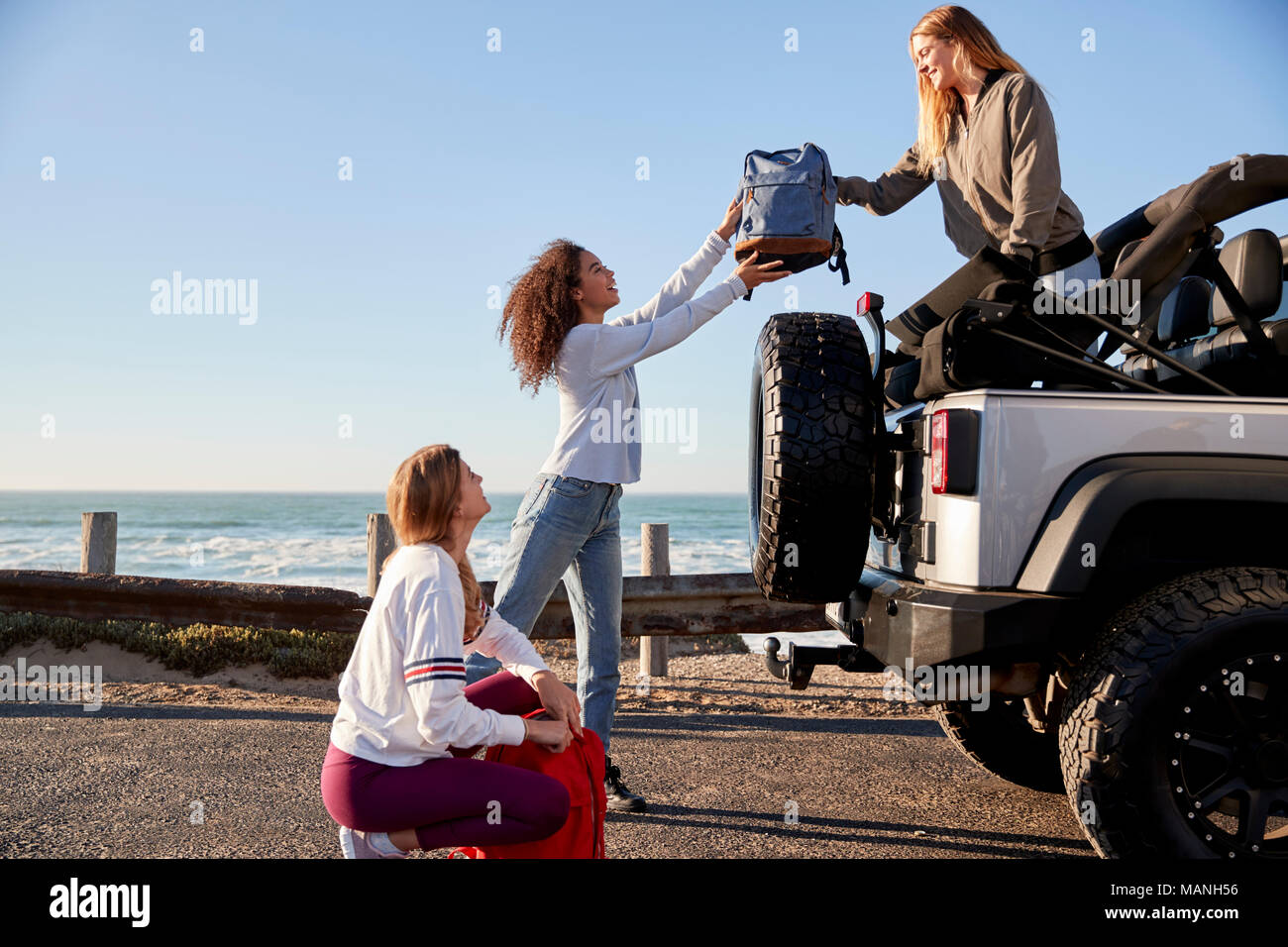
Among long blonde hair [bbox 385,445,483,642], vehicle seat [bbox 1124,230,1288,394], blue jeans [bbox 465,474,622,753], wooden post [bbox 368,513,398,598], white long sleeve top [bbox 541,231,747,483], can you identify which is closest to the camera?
long blonde hair [bbox 385,445,483,642]

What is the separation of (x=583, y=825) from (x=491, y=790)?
1.14ft

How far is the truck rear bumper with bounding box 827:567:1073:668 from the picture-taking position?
2.80 metres

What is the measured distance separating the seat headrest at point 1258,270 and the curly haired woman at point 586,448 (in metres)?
1.76

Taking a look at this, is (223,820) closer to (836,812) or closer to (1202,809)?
(836,812)

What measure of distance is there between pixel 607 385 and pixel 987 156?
1715 millimetres

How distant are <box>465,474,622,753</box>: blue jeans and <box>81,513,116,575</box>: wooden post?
579 centimetres

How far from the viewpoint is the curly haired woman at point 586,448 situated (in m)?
3.68

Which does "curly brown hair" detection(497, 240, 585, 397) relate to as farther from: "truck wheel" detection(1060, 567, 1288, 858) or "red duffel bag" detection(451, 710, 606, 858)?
"truck wheel" detection(1060, 567, 1288, 858)

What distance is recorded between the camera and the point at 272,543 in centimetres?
3806

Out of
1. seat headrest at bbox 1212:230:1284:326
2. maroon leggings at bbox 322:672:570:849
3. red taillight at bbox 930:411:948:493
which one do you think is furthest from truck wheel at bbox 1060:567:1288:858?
maroon leggings at bbox 322:672:570:849

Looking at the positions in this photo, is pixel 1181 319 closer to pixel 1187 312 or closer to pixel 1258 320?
pixel 1187 312

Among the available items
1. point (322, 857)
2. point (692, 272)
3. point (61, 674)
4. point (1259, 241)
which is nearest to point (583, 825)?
point (322, 857)

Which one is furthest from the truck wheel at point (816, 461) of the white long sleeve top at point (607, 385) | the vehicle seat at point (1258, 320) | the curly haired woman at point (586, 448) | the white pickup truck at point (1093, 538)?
the vehicle seat at point (1258, 320)

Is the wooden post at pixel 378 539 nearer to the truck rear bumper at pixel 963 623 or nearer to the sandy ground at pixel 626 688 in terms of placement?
the sandy ground at pixel 626 688
